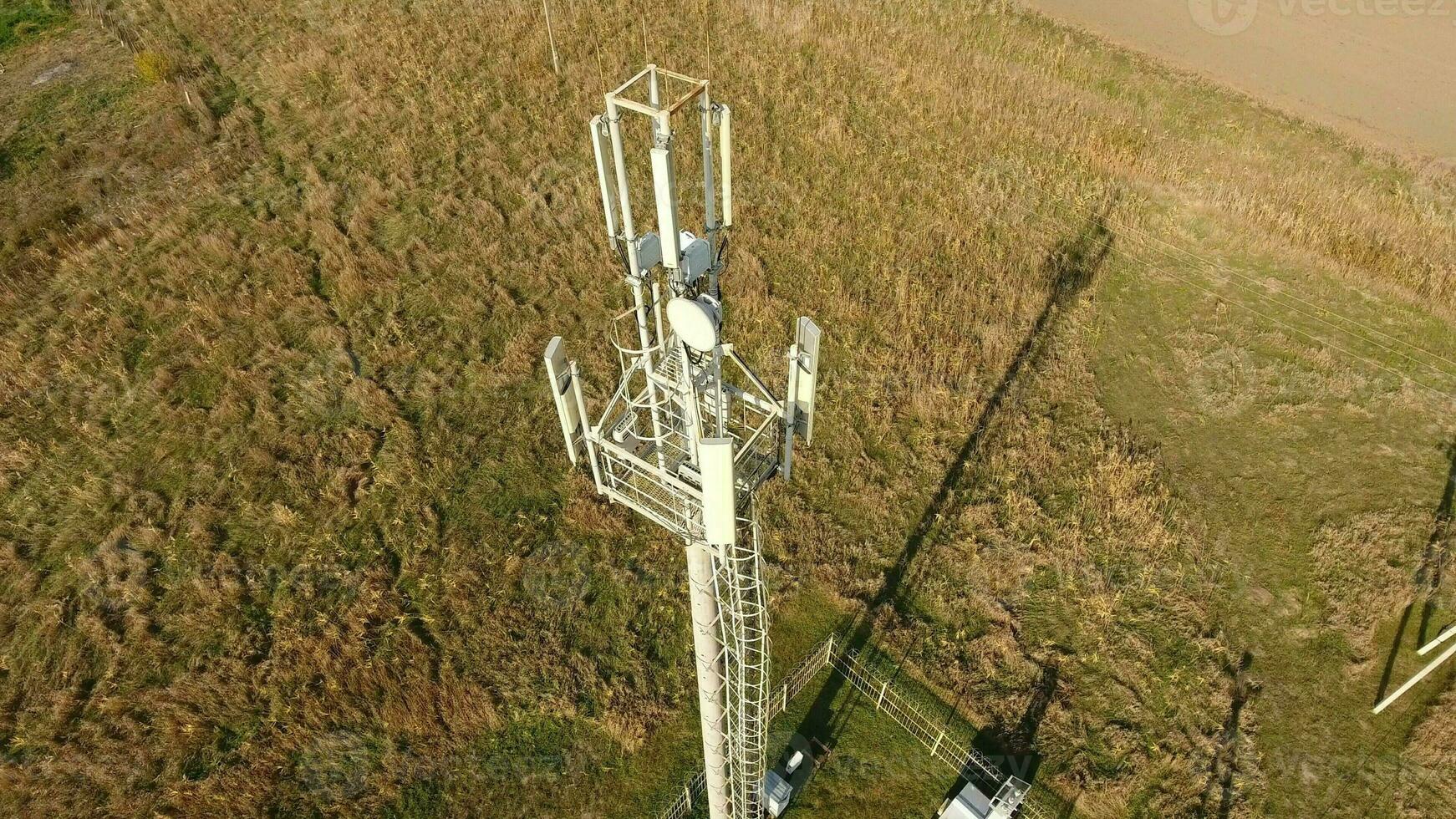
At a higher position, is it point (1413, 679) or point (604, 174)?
point (1413, 679)

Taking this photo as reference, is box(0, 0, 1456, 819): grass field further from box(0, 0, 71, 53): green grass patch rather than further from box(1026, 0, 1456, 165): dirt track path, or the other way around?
box(1026, 0, 1456, 165): dirt track path

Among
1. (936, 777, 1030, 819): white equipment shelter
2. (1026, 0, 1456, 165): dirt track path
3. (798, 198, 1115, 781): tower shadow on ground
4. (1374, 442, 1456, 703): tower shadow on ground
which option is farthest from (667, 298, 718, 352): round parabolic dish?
(1026, 0, 1456, 165): dirt track path

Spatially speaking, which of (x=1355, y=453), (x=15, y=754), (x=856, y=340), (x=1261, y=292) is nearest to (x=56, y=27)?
(x=15, y=754)

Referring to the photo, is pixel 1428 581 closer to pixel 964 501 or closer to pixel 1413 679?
pixel 1413 679

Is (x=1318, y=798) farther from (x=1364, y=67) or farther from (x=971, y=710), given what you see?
(x=1364, y=67)

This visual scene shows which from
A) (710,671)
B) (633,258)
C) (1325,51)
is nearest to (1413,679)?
(710,671)

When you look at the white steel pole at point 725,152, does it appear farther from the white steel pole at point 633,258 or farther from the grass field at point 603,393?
the grass field at point 603,393
